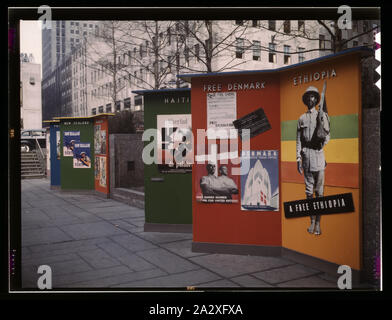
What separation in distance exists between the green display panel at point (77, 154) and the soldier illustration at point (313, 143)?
31.3 ft

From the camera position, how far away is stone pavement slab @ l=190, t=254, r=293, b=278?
5.23m

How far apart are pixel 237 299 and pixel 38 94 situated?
202 ft

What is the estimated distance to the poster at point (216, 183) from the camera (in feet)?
19.6

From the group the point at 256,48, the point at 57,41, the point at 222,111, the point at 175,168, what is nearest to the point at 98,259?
the point at 175,168

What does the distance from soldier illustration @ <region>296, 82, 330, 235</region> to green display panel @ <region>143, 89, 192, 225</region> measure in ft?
8.36

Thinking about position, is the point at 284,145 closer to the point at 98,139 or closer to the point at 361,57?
the point at 361,57

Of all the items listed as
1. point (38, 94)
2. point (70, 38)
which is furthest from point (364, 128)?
point (70, 38)

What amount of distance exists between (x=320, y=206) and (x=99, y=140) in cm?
924

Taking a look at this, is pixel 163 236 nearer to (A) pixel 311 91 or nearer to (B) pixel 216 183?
(B) pixel 216 183

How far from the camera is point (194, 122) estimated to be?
608 cm

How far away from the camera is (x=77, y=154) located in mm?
13773

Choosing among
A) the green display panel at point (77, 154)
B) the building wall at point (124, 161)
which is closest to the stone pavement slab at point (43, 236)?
the building wall at point (124, 161)

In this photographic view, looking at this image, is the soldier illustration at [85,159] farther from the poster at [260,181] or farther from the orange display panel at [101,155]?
the poster at [260,181]

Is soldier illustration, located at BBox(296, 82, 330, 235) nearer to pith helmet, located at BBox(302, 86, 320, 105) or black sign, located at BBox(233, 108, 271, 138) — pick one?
pith helmet, located at BBox(302, 86, 320, 105)
